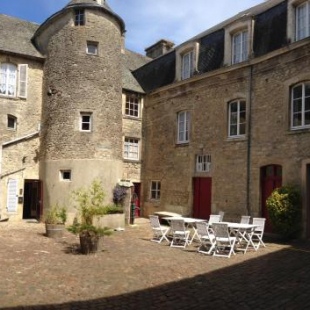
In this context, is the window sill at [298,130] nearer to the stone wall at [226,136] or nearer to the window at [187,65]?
the stone wall at [226,136]

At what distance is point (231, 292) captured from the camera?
6.79 metres

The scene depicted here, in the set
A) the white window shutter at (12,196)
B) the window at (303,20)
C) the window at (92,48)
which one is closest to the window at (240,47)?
the window at (303,20)

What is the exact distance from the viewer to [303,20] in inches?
527

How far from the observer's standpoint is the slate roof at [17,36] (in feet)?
57.5

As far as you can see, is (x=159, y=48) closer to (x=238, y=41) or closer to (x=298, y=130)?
(x=238, y=41)

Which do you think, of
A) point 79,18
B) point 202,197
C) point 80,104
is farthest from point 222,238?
point 79,18

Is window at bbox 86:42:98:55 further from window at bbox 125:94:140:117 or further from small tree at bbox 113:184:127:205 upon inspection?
small tree at bbox 113:184:127:205

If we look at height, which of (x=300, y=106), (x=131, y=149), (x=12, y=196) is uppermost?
(x=300, y=106)

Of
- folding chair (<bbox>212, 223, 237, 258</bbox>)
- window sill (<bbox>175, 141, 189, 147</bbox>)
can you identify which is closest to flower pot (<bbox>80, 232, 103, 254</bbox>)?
folding chair (<bbox>212, 223, 237, 258</bbox>)

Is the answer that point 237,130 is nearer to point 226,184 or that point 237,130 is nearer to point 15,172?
point 226,184

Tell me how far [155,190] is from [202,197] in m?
3.38

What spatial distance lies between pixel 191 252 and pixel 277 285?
11.7 feet

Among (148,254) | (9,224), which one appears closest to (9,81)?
(9,224)

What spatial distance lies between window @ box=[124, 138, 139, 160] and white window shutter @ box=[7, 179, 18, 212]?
5.49 m
